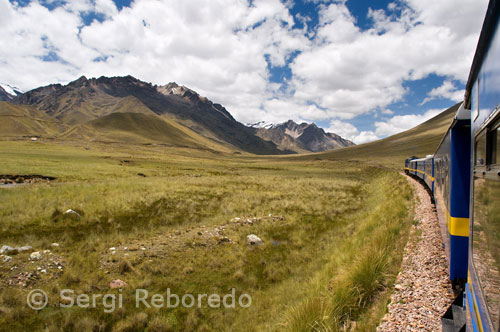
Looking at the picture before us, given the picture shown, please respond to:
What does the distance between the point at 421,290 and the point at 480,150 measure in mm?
4041

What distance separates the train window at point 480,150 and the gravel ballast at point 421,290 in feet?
10.3

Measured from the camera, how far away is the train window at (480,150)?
10.0 feet

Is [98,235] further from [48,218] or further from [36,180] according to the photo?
[36,180]

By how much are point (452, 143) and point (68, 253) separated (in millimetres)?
13759

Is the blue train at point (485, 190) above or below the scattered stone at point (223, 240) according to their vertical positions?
above

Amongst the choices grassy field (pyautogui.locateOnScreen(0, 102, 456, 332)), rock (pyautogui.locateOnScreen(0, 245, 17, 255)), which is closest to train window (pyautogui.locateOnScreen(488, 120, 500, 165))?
grassy field (pyautogui.locateOnScreen(0, 102, 456, 332))

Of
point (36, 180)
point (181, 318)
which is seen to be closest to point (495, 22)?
point (181, 318)

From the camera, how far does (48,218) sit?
14.7 m

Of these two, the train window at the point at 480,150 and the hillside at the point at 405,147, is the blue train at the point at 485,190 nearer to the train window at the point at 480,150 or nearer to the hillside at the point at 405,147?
the train window at the point at 480,150

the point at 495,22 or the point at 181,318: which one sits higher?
the point at 495,22

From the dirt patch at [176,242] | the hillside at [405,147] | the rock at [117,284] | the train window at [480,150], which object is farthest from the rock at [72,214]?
the hillside at [405,147]

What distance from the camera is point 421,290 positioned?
5672mm

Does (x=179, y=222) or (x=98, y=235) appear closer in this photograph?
(x=98, y=235)

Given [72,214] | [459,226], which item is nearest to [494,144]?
[459,226]
